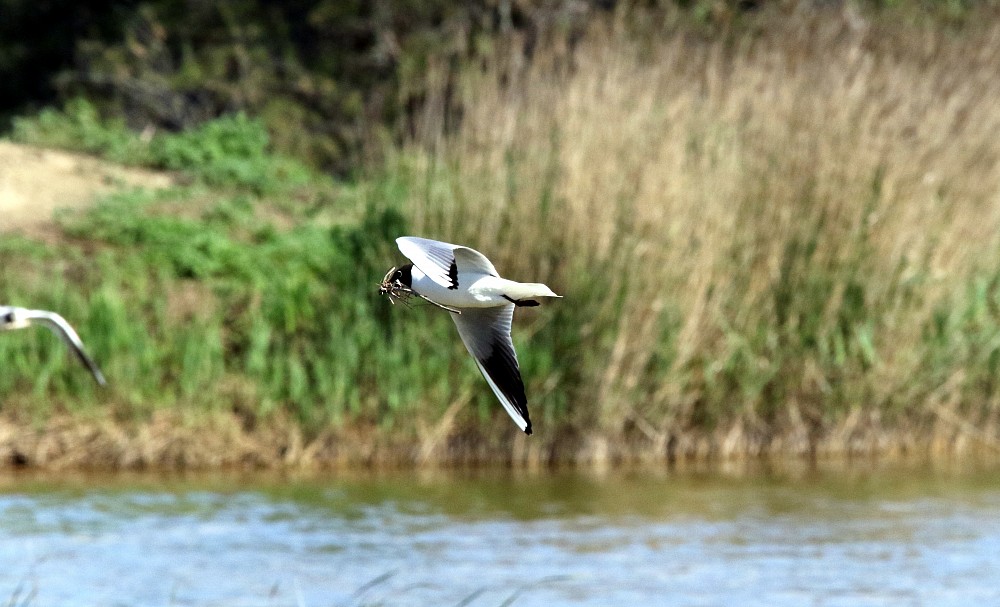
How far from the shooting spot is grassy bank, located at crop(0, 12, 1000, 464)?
1164 cm

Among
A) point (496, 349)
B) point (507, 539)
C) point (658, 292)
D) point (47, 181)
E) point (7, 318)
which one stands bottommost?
point (507, 539)

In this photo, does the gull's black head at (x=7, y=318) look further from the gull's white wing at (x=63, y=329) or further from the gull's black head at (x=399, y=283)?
the gull's black head at (x=399, y=283)

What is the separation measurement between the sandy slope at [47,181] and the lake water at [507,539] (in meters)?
4.08

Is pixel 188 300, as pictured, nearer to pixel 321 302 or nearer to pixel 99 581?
pixel 321 302

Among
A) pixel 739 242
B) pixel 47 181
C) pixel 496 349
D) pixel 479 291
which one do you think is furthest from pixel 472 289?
pixel 47 181

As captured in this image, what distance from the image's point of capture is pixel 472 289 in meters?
5.15

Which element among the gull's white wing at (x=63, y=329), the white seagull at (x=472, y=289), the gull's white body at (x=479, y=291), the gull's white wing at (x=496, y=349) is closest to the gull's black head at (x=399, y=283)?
the white seagull at (x=472, y=289)

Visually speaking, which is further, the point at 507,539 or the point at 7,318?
the point at 507,539

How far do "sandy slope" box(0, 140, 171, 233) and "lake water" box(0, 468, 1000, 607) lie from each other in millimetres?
4082

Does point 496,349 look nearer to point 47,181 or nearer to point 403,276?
point 403,276

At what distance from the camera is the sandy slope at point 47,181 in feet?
50.3

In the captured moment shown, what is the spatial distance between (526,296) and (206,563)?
4.78 metres

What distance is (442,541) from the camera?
998 cm

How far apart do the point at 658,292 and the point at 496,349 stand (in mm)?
5863
